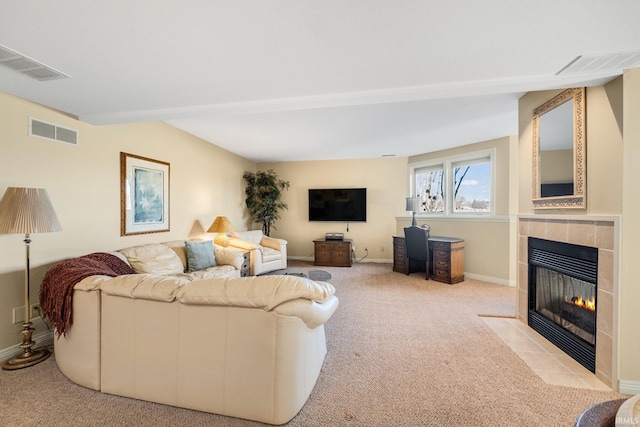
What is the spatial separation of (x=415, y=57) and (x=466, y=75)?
20.8 inches

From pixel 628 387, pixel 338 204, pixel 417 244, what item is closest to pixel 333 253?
pixel 338 204

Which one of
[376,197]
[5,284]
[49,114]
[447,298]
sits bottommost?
[447,298]

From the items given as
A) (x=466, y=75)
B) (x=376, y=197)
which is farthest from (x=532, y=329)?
(x=376, y=197)

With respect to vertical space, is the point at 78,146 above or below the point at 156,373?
above

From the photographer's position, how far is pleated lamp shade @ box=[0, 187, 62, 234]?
1.90 metres

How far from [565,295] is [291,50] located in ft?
10.2

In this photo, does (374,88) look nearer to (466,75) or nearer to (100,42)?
(466,75)

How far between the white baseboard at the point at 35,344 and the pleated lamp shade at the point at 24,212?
111 cm

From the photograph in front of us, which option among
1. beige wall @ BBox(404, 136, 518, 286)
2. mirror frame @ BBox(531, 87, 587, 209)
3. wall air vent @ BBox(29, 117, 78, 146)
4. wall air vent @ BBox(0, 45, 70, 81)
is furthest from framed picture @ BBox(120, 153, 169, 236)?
beige wall @ BBox(404, 136, 518, 286)

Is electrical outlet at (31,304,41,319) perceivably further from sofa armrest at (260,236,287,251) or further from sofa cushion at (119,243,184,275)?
sofa armrest at (260,236,287,251)

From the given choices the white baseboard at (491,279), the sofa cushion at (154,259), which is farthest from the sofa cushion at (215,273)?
the white baseboard at (491,279)

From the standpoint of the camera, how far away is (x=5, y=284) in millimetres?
2148

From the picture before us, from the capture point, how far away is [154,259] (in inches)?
118

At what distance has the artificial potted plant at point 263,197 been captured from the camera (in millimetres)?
6020
